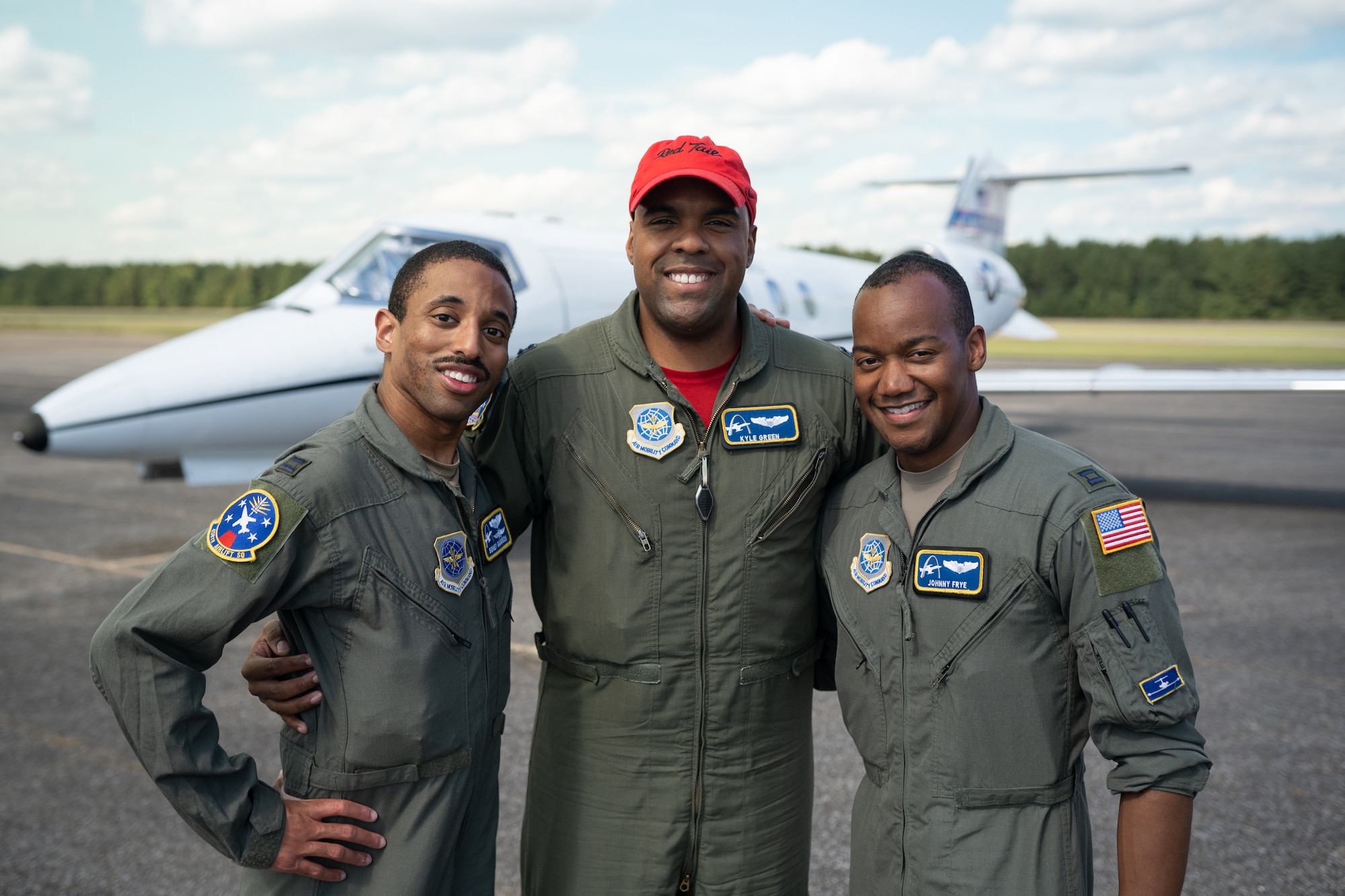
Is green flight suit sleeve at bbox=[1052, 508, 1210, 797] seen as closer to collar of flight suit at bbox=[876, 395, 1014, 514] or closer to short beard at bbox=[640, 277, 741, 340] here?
collar of flight suit at bbox=[876, 395, 1014, 514]

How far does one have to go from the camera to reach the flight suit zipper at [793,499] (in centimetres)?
236

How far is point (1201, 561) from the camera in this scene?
8188 mm

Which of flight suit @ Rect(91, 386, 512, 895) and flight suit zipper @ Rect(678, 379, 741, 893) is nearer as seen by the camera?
flight suit @ Rect(91, 386, 512, 895)

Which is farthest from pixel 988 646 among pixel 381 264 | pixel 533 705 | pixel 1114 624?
pixel 381 264

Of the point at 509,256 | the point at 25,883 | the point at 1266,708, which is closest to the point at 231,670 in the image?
the point at 25,883

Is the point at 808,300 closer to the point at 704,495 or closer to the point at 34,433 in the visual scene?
the point at 34,433

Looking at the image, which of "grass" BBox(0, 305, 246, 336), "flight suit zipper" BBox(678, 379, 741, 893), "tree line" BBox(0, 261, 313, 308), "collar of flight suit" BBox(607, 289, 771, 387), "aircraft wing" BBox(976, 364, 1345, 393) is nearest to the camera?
"flight suit zipper" BBox(678, 379, 741, 893)

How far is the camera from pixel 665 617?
232cm

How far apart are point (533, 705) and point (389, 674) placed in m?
3.38

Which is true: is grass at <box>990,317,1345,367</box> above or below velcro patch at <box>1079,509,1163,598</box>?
above

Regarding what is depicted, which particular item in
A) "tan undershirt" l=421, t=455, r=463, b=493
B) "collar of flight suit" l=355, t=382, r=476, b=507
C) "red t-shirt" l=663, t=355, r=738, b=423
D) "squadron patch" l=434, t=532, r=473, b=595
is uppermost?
"red t-shirt" l=663, t=355, r=738, b=423

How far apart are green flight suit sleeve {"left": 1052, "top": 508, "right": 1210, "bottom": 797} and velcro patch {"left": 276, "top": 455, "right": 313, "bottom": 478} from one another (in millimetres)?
1453

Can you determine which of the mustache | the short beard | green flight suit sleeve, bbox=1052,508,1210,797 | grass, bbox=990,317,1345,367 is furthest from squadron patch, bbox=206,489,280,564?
grass, bbox=990,317,1345,367

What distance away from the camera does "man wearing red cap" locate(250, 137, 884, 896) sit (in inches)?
91.0
